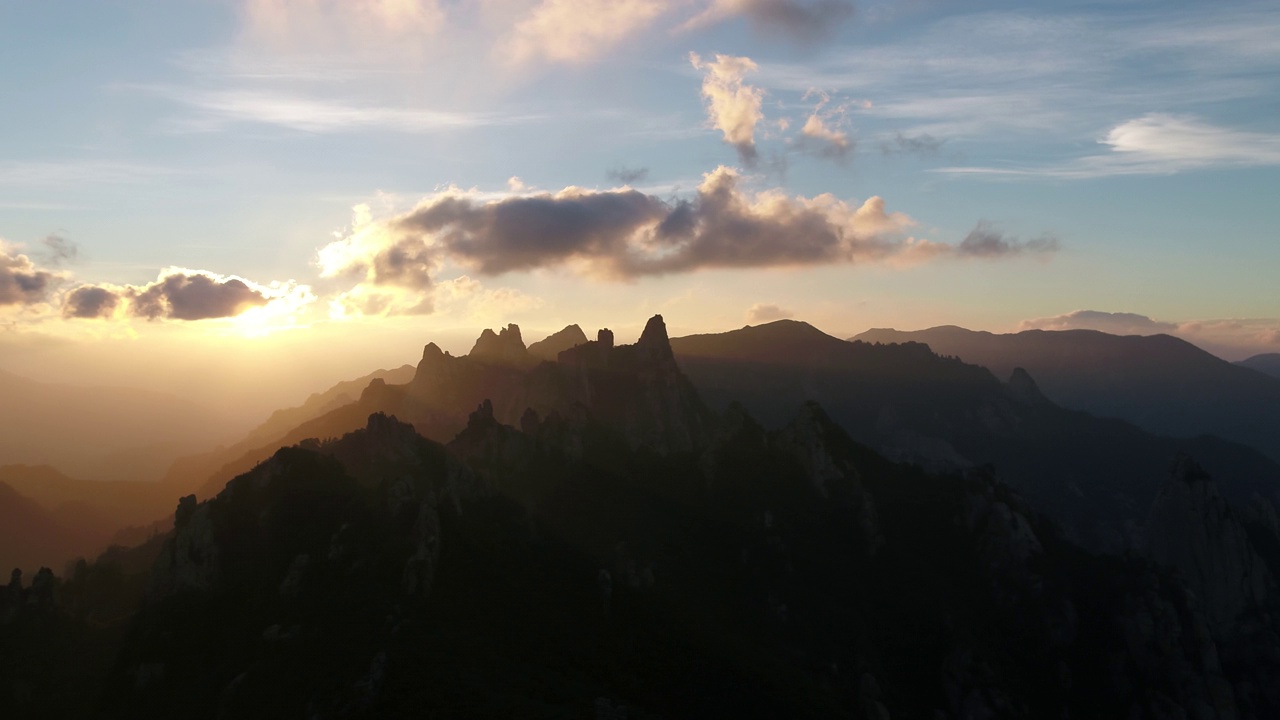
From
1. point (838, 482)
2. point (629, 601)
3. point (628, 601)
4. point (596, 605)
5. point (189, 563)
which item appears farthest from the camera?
point (838, 482)

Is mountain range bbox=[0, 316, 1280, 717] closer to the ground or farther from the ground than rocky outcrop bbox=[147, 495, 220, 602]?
closer to the ground

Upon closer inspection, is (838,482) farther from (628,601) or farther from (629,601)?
(628,601)

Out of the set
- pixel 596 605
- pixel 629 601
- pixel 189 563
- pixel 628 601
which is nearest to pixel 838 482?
pixel 629 601

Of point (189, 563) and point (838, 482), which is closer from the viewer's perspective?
point (189, 563)

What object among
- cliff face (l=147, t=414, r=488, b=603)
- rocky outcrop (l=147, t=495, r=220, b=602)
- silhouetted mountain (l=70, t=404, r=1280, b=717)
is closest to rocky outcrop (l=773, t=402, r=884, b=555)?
silhouetted mountain (l=70, t=404, r=1280, b=717)

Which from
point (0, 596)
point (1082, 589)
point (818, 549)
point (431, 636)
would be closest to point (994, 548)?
point (1082, 589)

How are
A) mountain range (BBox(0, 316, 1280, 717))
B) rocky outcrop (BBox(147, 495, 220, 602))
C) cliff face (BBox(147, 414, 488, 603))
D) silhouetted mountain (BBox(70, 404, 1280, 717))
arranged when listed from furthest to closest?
1. rocky outcrop (BBox(147, 495, 220, 602))
2. cliff face (BBox(147, 414, 488, 603))
3. mountain range (BBox(0, 316, 1280, 717))
4. silhouetted mountain (BBox(70, 404, 1280, 717))

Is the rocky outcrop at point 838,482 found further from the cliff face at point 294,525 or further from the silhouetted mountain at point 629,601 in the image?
the cliff face at point 294,525

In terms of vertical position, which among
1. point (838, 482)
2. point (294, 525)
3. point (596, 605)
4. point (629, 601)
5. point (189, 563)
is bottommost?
point (629, 601)

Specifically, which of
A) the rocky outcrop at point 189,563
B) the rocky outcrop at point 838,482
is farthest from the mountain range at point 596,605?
the rocky outcrop at point 838,482

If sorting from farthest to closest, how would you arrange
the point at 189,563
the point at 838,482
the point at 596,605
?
the point at 838,482
the point at 596,605
the point at 189,563

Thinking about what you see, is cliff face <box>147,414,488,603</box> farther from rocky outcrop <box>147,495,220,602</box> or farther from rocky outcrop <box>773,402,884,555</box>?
rocky outcrop <box>773,402,884,555</box>
